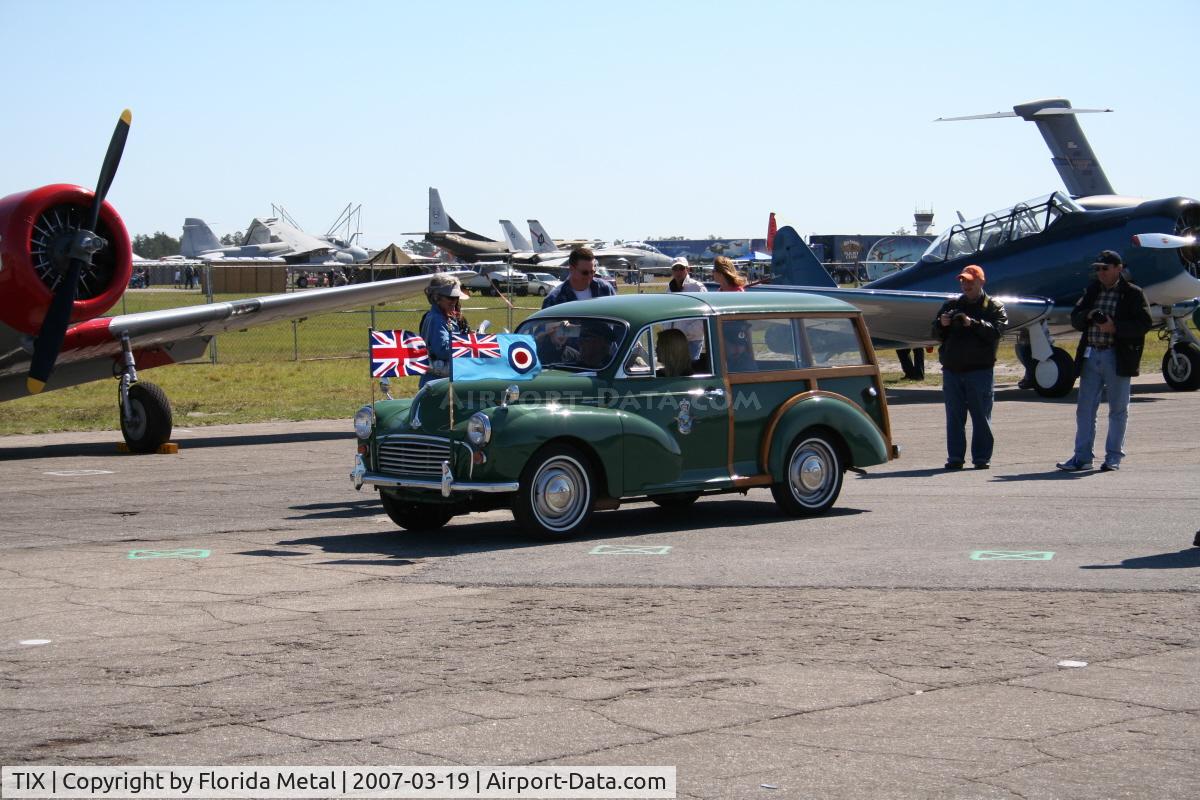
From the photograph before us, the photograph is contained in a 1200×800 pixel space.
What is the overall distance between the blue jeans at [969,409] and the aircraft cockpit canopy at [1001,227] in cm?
1057

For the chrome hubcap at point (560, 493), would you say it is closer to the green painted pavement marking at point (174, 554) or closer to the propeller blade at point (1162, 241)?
the green painted pavement marking at point (174, 554)

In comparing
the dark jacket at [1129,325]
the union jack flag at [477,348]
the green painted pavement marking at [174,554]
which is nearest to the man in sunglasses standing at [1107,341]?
the dark jacket at [1129,325]

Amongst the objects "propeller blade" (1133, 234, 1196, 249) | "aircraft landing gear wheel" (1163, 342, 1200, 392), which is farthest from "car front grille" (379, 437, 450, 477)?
"aircraft landing gear wheel" (1163, 342, 1200, 392)

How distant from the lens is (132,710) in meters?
5.48

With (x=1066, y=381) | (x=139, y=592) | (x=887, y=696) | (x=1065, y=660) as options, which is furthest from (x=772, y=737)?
(x=1066, y=381)

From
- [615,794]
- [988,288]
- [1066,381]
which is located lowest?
[615,794]

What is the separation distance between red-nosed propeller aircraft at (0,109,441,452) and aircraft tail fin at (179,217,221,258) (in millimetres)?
104216

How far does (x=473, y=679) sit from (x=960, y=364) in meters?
8.55

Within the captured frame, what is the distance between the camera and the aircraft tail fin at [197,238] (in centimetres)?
11906

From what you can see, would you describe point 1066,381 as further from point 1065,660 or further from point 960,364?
point 1065,660

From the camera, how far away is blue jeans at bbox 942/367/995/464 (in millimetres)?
13445

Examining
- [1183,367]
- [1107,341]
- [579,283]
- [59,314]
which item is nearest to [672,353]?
[579,283]

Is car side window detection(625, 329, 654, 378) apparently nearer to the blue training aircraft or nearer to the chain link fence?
the blue training aircraft

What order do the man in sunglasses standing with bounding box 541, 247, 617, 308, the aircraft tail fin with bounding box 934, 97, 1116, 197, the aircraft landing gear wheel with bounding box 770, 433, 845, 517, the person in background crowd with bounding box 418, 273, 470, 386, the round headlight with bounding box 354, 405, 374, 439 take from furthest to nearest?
the aircraft tail fin with bounding box 934, 97, 1116, 197 → the man in sunglasses standing with bounding box 541, 247, 617, 308 → the person in background crowd with bounding box 418, 273, 470, 386 → the aircraft landing gear wheel with bounding box 770, 433, 845, 517 → the round headlight with bounding box 354, 405, 374, 439
